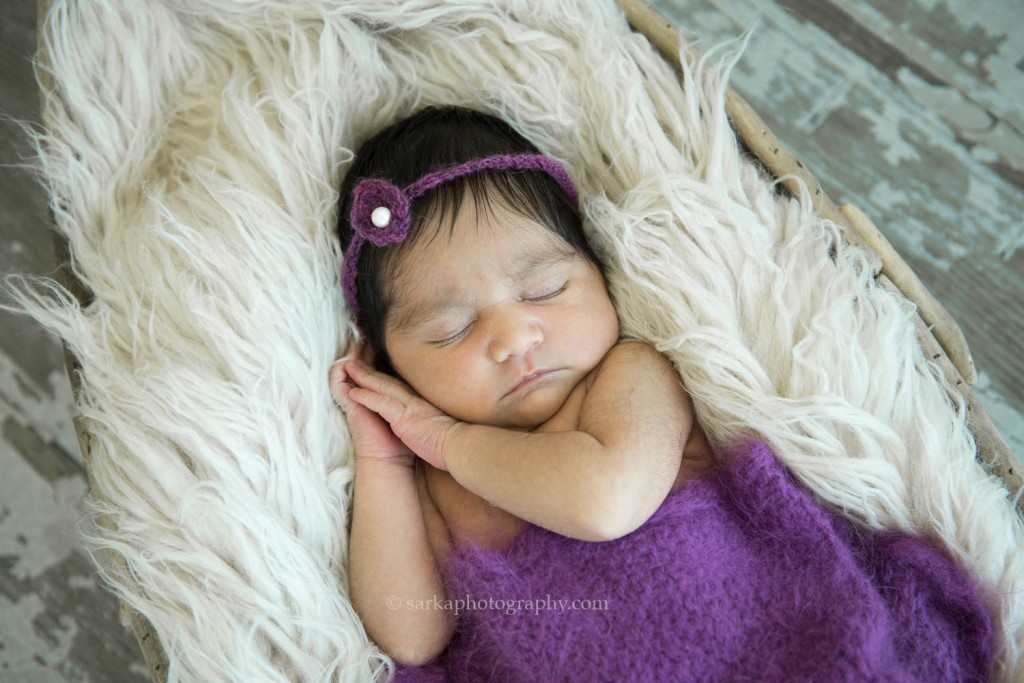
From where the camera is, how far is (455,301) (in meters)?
A: 1.17

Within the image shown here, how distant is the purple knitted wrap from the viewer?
101 cm

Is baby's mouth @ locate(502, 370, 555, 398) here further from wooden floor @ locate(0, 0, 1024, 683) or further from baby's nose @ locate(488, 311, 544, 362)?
wooden floor @ locate(0, 0, 1024, 683)

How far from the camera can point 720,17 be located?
5.72 feet

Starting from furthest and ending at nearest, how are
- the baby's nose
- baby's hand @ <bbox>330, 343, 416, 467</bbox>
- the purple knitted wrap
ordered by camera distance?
baby's hand @ <bbox>330, 343, 416, 467</bbox>
the baby's nose
the purple knitted wrap

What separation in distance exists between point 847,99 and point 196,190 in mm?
1391

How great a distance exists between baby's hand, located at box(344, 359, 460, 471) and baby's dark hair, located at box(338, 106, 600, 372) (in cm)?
6

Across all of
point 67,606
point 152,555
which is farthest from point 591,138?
point 67,606

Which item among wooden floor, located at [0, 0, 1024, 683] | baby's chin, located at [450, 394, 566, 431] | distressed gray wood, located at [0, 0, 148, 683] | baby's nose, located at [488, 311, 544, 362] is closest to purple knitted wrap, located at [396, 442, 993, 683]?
baby's chin, located at [450, 394, 566, 431]

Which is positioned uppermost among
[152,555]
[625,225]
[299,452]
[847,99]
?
[847,99]

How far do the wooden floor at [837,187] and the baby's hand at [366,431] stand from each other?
0.74 meters

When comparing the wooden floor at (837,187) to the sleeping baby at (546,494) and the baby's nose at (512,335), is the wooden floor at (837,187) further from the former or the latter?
the baby's nose at (512,335)

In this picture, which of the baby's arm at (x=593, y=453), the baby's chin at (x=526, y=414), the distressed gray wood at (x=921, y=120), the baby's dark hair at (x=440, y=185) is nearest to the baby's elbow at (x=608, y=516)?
the baby's arm at (x=593, y=453)

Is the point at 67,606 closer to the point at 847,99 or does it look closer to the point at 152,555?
the point at 152,555

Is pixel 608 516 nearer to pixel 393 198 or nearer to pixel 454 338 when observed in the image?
pixel 454 338
